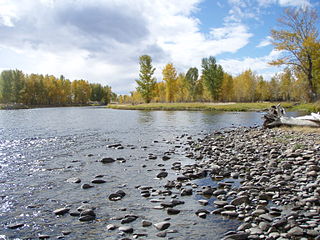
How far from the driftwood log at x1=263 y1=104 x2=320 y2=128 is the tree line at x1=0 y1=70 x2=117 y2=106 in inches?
4646

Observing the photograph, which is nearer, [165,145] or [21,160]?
[21,160]

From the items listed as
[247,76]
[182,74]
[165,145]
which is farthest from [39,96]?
[165,145]

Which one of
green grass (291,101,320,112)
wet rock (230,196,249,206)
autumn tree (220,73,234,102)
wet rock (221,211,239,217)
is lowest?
wet rock (221,211,239,217)

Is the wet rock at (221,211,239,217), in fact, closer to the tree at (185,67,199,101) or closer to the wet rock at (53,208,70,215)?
the wet rock at (53,208,70,215)

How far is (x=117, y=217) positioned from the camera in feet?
22.3

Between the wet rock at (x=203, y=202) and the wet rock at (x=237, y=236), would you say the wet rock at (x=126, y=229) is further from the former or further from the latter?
the wet rock at (x=203, y=202)

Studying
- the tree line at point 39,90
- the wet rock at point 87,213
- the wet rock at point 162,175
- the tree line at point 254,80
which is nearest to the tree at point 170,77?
the tree line at point 254,80

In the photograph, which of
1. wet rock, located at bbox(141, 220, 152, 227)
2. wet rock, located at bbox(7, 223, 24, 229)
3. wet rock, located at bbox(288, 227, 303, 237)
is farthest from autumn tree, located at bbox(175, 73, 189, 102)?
wet rock, located at bbox(288, 227, 303, 237)

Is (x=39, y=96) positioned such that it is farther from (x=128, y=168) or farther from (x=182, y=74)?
(x=128, y=168)

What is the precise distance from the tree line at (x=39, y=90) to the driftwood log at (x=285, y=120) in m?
118

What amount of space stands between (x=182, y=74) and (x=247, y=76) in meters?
31.2

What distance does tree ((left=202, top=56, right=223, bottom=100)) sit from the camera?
99188 mm

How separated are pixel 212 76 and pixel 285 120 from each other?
7980 centimetres

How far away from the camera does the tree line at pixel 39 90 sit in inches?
4486
